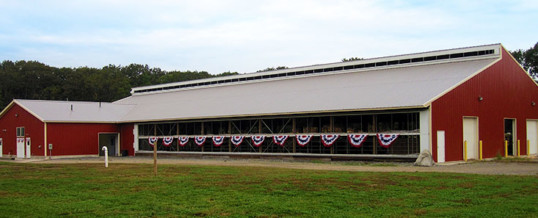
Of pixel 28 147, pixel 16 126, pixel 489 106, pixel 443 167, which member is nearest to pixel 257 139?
pixel 443 167

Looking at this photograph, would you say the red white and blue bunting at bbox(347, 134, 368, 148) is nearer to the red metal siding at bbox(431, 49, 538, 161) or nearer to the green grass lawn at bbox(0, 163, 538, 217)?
the red metal siding at bbox(431, 49, 538, 161)

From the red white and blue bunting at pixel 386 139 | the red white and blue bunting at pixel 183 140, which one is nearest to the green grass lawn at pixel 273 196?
the red white and blue bunting at pixel 386 139

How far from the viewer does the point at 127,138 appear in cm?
4384

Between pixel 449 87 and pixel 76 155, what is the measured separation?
87.9 ft

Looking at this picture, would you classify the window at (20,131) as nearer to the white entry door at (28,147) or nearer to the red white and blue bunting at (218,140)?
the white entry door at (28,147)

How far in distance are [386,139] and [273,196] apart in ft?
50.2

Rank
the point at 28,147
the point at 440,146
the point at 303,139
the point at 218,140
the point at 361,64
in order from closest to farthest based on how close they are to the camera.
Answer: the point at 440,146 < the point at 303,139 < the point at 218,140 < the point at 361,64 < the point at 28,147

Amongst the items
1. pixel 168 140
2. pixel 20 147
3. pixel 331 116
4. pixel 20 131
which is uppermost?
pixel 331 116

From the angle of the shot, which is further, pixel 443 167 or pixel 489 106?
pixel 489 106

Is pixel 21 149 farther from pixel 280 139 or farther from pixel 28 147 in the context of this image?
pixel 280 139

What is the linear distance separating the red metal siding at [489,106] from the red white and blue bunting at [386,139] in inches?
75.3

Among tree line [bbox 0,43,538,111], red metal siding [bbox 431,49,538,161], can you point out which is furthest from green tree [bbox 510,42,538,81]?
red metal siding [bbox 431,49,538,161]

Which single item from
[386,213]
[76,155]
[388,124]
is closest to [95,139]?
[76,155]

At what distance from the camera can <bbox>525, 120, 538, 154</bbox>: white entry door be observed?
3456 centimetres
